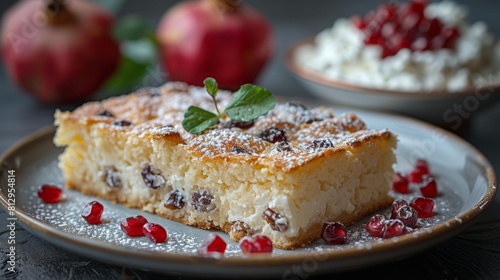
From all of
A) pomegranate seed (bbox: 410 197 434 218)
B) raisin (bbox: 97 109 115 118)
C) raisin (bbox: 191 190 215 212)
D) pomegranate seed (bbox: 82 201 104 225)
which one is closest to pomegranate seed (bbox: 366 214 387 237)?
pomegranate seed (bbox: 410 197 434 218)

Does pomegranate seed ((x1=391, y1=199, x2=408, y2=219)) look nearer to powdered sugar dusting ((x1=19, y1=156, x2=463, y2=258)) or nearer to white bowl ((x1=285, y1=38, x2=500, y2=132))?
powdered sugar dusting ((x1=19, y1=156, x2=463, y2=258))

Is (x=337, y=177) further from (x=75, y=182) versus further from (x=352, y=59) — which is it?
(x=352, y=59)

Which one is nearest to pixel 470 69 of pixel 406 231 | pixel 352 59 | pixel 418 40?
pixel 418 40

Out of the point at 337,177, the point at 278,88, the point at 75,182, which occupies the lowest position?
the point at 278,88

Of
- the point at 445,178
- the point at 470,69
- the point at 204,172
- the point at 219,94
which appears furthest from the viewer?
the point at 470,69

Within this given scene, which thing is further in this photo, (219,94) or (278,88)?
(278,88)

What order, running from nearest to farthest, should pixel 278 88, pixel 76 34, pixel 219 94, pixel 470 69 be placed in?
pixel 219 94
pixel 470 69
pixel 76 34
pixel 278 88
